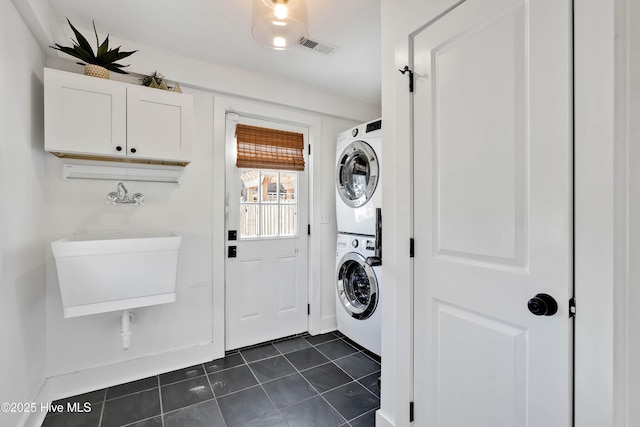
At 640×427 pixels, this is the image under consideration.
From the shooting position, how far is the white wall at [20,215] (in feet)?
4.37

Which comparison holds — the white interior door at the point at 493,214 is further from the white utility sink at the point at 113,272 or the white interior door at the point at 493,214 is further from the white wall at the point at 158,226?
the white wall at the point at 158,226

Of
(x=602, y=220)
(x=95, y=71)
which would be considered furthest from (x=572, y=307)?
(x=95, y=71)

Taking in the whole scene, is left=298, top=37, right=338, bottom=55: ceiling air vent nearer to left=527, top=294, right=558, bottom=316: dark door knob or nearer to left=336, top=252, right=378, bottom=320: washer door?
left=336, top=252, right=378, bottom=320: washer door

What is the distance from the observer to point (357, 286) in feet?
8.59

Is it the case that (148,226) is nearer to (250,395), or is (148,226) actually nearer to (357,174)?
(250,395)

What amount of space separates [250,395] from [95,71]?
226 centimetres

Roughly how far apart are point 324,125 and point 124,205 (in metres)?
1.87

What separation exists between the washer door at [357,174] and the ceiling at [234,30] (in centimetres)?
66

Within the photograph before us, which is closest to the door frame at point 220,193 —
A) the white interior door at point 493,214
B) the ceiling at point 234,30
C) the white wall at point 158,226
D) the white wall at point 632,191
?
the white wall at point 158,226

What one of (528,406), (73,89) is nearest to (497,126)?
(528,406)

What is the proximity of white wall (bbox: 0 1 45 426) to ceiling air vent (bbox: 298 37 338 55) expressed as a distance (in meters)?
1.53

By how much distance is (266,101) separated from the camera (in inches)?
102

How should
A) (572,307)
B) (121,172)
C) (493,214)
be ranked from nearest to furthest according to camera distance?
(572,307), (493,214), (121,172)

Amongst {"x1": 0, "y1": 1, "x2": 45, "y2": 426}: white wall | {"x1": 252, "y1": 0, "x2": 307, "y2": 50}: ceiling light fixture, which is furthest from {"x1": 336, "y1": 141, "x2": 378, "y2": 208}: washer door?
{"x1": 0, "y1": 1, "x2": 45, "y2": 426}: white wall
